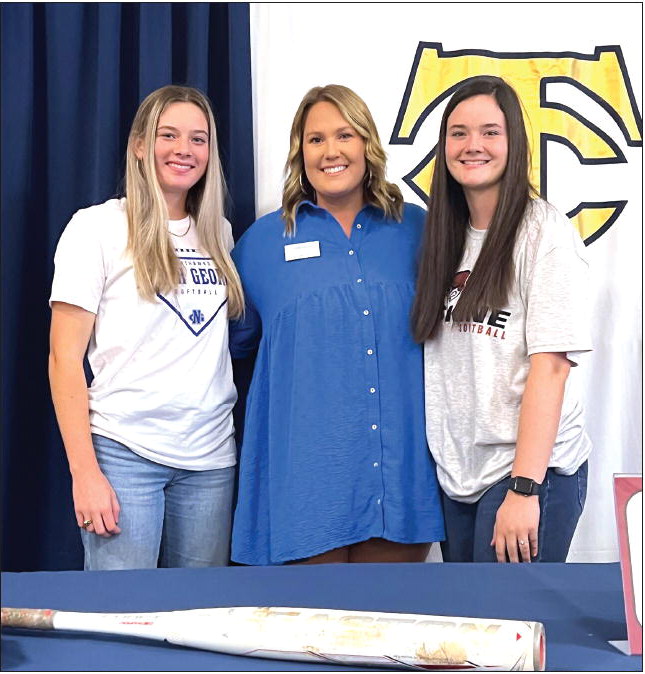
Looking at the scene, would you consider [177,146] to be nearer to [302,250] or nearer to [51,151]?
[302,250]

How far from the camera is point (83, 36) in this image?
2.46m

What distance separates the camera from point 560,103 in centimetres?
266

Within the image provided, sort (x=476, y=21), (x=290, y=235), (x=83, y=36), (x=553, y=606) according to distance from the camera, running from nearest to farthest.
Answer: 1. (x=553, y=606)
2. (x=290, y=235)
3. (x=83, y=36)
4. (x=476, y=21)

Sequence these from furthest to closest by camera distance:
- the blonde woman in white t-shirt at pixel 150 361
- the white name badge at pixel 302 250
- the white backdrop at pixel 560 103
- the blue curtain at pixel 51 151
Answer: the white backdrop at pixel 560 103
the blue curtain at pixel 51 151
the white name badge at pixel 302 250
the blonde woman in white t-shirt at pixel 150 361

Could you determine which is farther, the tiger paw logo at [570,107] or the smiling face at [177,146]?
the tiger paw logo at [570,107]

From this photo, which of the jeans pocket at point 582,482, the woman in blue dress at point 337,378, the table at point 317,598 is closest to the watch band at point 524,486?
the jeans pocket at point 582,482

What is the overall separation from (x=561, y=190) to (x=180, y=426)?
4.45 feet

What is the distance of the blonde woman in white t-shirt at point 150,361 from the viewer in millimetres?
2000

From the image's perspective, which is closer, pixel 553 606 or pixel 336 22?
pixel 553 606

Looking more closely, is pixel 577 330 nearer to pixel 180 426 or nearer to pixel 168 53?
pixel 180 426

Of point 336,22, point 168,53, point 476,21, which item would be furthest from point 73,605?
point 476,21

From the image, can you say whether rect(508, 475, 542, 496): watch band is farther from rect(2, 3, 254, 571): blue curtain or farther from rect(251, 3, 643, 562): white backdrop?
rect(2, 3, 254, 571): blue curtain

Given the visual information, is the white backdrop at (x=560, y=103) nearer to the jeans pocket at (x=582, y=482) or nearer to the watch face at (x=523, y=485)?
the jeans pocket at (x=582, y=482)

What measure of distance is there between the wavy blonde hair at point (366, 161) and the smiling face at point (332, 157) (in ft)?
0.06
